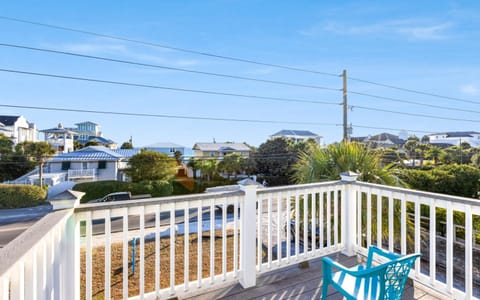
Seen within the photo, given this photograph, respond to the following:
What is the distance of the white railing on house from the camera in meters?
18.9

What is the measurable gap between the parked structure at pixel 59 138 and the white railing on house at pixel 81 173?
4661 mm

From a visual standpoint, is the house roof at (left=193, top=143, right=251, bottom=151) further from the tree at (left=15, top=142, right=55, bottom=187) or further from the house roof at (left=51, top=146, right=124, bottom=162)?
the tree at (left=15, top=142, right=55, bottom=187)

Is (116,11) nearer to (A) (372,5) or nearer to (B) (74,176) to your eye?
(A) (372,5)

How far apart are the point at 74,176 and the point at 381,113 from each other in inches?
919

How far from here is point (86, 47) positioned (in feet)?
34.8

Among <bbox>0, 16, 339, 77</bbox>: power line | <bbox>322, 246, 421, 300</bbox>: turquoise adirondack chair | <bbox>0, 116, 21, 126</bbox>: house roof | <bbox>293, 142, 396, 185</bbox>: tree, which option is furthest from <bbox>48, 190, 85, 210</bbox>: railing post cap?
<bbox>0, 116, 21, 126</bbox>: house roof

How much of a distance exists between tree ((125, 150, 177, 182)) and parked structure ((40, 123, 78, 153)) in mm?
9390

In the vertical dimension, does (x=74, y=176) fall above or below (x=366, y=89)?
below

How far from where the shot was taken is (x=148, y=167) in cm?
1772

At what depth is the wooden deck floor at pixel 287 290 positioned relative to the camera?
2.11 metres

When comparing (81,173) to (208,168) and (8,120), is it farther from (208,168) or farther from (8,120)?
(8,120)

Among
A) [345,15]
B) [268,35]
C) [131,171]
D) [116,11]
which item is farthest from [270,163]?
[116,11]

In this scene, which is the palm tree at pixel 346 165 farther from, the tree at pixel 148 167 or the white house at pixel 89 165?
the white house at pixel 89 165

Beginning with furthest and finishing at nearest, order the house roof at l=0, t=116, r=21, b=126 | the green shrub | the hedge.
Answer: the house roof at l=0, t=116, r=21, b=126
the hedge
the green shrub
